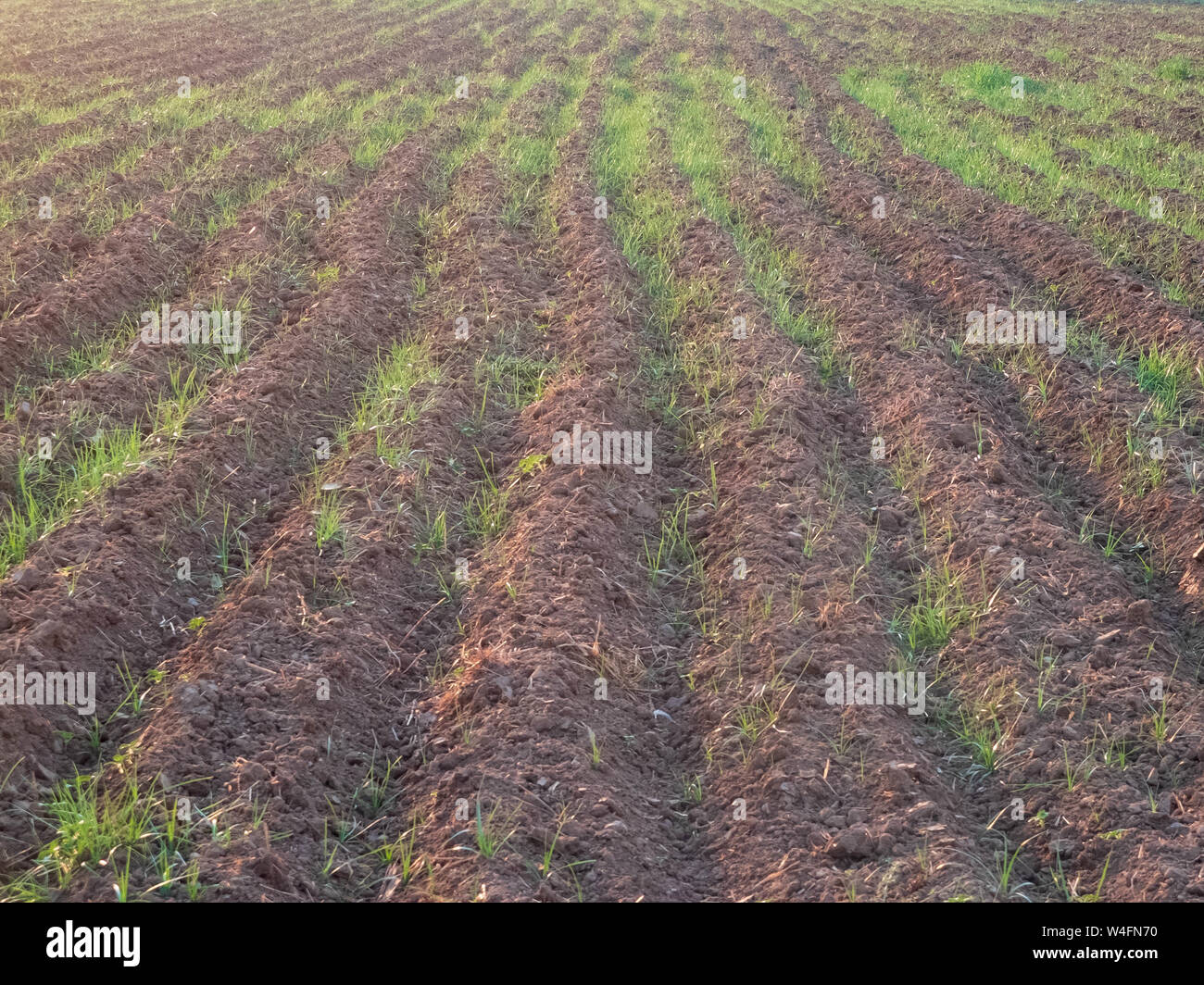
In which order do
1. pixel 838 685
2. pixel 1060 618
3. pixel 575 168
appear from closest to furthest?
pixel 838 685 < pixel 1060 618 < pixel 575 168

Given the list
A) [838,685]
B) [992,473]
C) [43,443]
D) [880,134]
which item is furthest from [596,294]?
[880,134]

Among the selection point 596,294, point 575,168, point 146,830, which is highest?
point 575,168

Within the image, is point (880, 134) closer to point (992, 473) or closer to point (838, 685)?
point (992, 473)

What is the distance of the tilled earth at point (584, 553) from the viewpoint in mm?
3211

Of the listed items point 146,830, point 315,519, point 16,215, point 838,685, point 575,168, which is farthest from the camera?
point 575,168

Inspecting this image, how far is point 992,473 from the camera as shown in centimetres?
512

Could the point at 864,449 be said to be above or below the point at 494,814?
above

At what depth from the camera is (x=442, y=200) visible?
8.95 meters

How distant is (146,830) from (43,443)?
255 centimetres

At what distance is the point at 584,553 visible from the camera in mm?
4508

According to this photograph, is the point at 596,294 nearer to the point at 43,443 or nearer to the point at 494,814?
the point at 43,443

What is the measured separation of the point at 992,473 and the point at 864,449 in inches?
25.4

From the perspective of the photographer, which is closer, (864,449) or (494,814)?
(494,814)

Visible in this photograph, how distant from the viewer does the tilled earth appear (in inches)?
126
